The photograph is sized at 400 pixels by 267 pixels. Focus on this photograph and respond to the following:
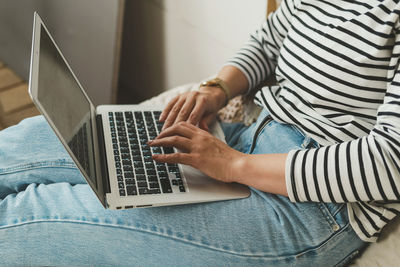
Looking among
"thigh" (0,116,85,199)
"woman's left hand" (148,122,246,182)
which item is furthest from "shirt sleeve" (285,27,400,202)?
"thigh" (0,116,85,199)

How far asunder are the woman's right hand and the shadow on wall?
88 cm

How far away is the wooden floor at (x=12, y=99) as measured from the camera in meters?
1.76

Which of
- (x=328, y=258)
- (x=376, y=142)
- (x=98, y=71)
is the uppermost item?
(x=376, y=142)

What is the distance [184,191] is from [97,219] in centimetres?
17

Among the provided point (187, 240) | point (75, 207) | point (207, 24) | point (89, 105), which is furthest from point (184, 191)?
point (207, 24)

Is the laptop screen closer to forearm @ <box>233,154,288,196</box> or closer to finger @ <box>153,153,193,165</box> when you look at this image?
finger @ <box>153,153,193,165</box>

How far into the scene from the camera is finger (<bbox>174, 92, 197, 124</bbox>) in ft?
3.50

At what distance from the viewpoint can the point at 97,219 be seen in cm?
82

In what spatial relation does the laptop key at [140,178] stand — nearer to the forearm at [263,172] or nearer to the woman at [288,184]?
the woman at [288,184]

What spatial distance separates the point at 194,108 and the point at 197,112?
0.02 m

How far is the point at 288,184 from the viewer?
83 cm

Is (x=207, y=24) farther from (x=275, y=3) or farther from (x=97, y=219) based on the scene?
(x=97, y=219)

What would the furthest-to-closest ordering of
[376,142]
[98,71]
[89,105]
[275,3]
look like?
[98,71] → [275,3] → [89,105] → [376,142]

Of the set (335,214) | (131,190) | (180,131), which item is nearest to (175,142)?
(180,131)
